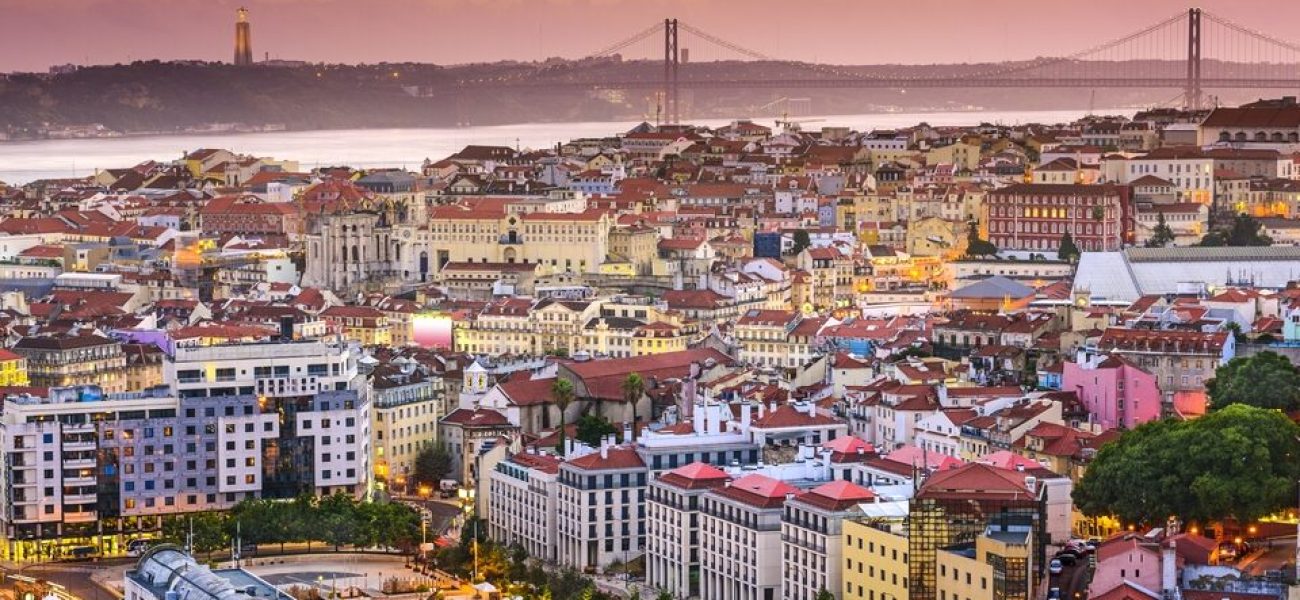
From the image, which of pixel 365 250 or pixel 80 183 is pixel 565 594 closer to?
pixel 365 250

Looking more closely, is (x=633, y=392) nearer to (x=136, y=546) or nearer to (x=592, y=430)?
(x=592, y=430)

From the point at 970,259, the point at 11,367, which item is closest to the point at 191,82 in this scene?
the point at 970,259

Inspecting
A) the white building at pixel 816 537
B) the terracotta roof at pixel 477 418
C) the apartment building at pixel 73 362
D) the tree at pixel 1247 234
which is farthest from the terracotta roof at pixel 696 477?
the tree at pixel 1247 234

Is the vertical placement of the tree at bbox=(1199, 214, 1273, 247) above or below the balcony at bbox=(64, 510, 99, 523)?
above

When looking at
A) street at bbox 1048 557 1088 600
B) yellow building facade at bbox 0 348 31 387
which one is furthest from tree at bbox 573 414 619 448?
street at bbox 1048 557 1088 600

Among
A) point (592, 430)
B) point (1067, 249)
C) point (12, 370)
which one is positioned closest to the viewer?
point (592, 430)

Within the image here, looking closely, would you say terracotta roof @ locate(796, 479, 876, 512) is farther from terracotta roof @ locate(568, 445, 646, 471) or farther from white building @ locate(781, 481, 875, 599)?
terracotta roof @ locate(568, 445, 646, 471)

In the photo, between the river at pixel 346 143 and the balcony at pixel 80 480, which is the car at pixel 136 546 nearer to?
the balcony at pixel 80 480

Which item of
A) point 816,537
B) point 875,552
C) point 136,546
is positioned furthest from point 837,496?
point 136,546
